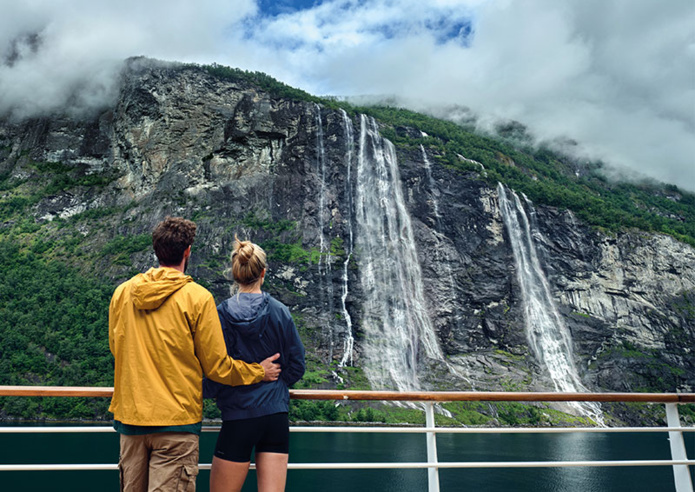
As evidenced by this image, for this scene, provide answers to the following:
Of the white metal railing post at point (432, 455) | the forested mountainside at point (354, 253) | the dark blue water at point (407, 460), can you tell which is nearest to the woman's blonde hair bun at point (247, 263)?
the white metal railing post at point (432, 455)

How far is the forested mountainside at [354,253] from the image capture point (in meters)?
35.6

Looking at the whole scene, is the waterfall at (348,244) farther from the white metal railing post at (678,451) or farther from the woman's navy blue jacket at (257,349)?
the woman's navy blue jacket at (257,349)

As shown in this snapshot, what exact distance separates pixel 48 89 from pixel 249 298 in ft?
289

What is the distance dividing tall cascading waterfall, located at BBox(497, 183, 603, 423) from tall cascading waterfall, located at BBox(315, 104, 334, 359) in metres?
16.4

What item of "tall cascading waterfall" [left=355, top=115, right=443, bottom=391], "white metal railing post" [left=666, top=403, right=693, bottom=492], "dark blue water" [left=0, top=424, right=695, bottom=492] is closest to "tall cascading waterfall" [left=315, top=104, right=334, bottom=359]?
"tall cascading waterfall" [left=355, top=115, right=443, bottom=391]

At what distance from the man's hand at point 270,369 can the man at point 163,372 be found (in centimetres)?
10

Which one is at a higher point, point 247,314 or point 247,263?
point 247,263

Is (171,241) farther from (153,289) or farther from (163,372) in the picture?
(163,372)

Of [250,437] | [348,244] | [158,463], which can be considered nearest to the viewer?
[158,463]

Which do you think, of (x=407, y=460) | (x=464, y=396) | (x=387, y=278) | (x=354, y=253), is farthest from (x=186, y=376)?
(x=354, y=253)

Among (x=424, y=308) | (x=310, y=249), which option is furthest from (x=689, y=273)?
(x=310, y=249)

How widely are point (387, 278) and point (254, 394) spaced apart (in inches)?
1473

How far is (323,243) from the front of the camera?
42125 millimetres

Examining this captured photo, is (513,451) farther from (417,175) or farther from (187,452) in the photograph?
(417,175)
